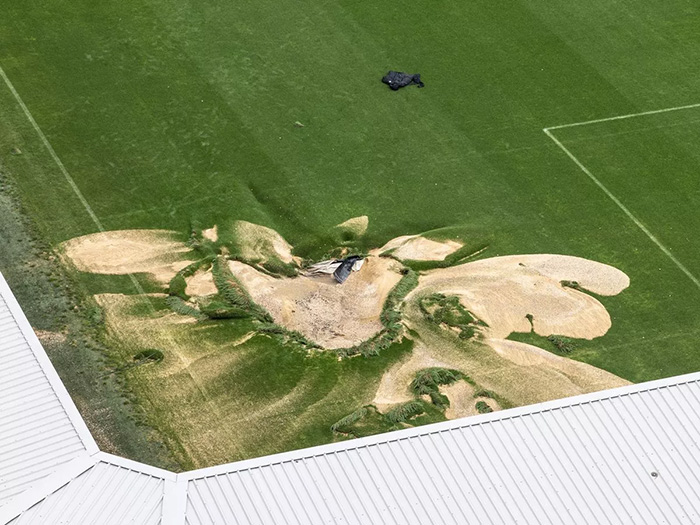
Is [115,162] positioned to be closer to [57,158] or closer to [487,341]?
[57,158]

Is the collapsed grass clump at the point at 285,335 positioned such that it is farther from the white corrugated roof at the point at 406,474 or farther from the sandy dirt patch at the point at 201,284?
the white corrugated roof at the point at 406,474

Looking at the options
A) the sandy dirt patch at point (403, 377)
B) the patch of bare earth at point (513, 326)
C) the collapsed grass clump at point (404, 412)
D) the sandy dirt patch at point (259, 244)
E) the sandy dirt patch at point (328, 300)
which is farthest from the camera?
the sandy dirt patch at point (259, 244)

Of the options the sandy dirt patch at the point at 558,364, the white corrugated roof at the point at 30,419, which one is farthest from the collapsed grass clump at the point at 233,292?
the white corrugated roof at the point at 30,419

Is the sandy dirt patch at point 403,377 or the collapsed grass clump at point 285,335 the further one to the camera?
the collapsed grass clump at point 285,335

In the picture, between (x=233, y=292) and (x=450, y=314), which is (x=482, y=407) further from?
(x=233, y=292)

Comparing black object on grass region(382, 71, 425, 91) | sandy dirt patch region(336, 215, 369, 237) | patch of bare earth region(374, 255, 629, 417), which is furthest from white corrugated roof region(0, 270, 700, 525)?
black object on grass region(382, 71, 425, 91)

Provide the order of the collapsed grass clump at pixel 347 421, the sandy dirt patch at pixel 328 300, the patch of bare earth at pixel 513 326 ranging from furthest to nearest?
the sandy dirt patch at pixel 328 300 → the patch of bare earth at pixel 513 326 → the collapsed grass clump at pixel 347 421

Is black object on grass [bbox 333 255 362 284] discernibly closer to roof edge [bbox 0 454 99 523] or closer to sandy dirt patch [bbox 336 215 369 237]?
sandy dirt patch [bbox 336 215 369 237]
